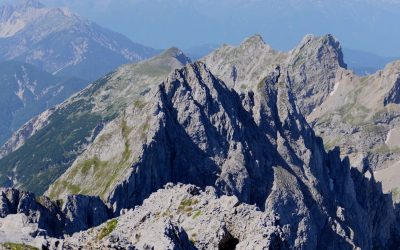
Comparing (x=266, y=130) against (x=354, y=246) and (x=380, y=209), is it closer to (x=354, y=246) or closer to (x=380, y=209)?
(x=354, y=246)

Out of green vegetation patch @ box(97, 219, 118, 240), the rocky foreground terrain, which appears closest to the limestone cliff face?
the rocky foreground terrain

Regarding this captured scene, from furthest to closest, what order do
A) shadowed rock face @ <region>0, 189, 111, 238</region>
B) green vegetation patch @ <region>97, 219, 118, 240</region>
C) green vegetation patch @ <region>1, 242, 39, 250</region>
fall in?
shadowed rock face @ <region>0, 189, 111, 238</region>, green vegetation patch @ <region>97, 219, 118, 240</region>, green vegetation patch @ <region>1, 242, 39, 250</region>

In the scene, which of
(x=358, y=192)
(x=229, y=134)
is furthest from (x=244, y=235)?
(x=358, y=192)

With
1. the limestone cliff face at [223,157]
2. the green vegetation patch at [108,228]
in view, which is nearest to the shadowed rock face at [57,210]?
the limestone cliff face at [223,157]

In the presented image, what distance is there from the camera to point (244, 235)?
53.3 m

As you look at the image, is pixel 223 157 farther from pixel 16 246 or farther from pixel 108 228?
pixel 16 246

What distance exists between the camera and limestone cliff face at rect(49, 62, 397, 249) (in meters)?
130

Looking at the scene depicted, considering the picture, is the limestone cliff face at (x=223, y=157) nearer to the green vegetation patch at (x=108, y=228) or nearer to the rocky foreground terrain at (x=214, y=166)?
the rocky foreground terrain at (x=214, y=166)

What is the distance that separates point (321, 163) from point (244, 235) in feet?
387

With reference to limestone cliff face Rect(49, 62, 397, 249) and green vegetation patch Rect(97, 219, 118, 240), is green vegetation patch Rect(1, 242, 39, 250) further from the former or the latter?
limestone cliff face Rect(49, 62, 397, 249)

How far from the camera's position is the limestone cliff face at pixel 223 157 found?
428ft

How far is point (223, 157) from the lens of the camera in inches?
5536

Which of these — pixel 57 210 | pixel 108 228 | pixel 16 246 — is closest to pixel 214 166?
pixel 57 210

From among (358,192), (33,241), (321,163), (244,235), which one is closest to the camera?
(33,241)
